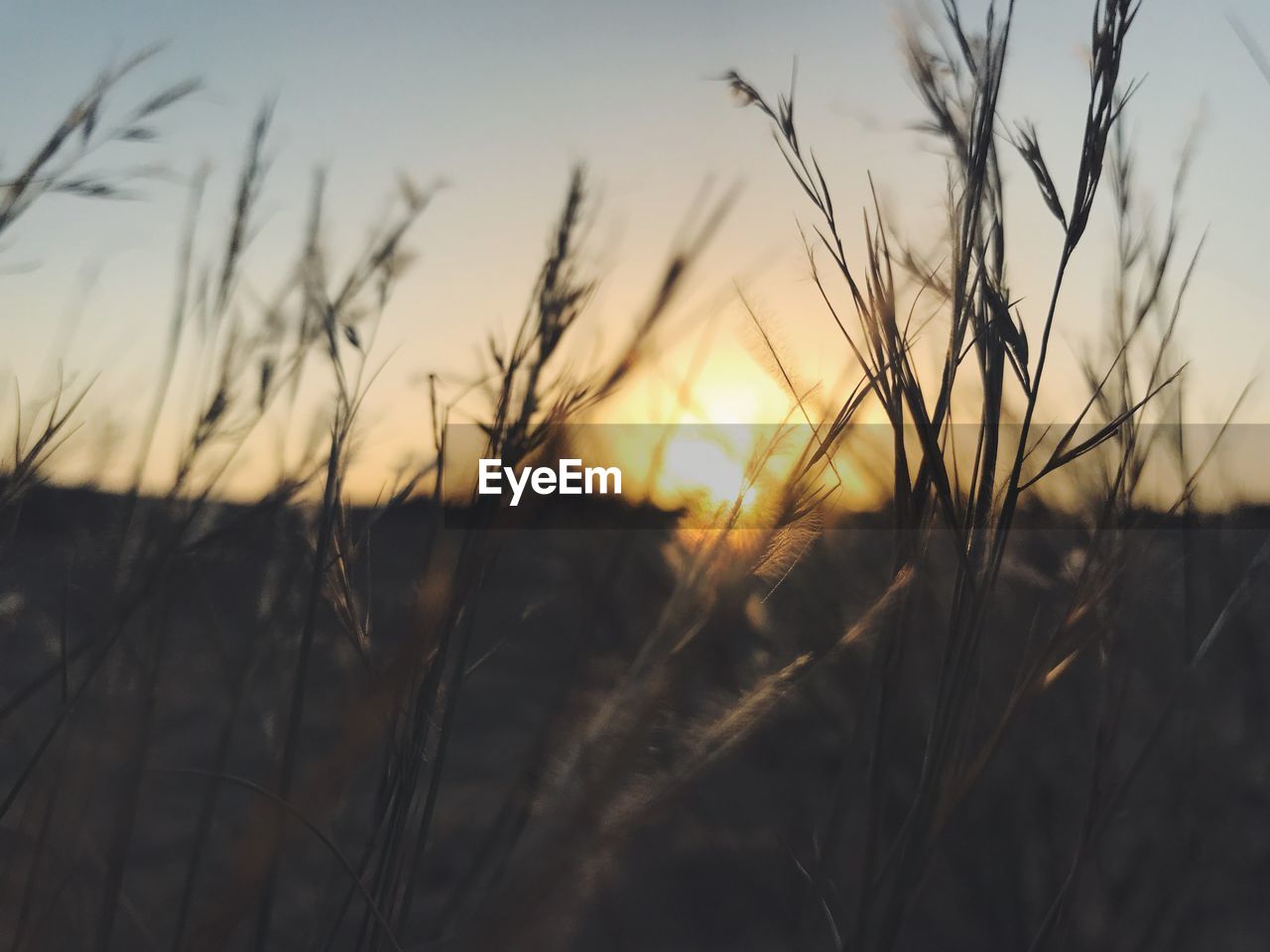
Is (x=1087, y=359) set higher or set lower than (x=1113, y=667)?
higher

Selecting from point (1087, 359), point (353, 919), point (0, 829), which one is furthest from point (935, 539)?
point (353, 919)

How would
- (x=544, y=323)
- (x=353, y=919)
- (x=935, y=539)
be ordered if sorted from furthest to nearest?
(x=353, y=919) → (x=935, y=539) → (x=544, y=323)

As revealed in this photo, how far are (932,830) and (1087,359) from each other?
0.50m

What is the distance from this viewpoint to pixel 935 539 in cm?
73

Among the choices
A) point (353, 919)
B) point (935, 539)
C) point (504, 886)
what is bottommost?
point (353, 919)

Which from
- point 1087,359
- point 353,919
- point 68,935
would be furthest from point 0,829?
point 1087,359

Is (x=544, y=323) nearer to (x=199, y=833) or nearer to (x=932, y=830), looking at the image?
(x=932, y=830)

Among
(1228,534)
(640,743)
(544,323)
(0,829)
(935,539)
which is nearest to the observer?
(640,743)

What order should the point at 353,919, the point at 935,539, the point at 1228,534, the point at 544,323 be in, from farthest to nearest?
the point at 353,919 < the point at 1228,534 < the point at 935,539 < the point at 544,323

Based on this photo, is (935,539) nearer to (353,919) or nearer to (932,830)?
(932,830)

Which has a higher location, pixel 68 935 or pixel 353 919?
pixel 68 935

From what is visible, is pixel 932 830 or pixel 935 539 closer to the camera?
pixel 932 830

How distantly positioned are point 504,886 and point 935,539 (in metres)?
0.55

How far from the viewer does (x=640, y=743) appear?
21 centimetres
